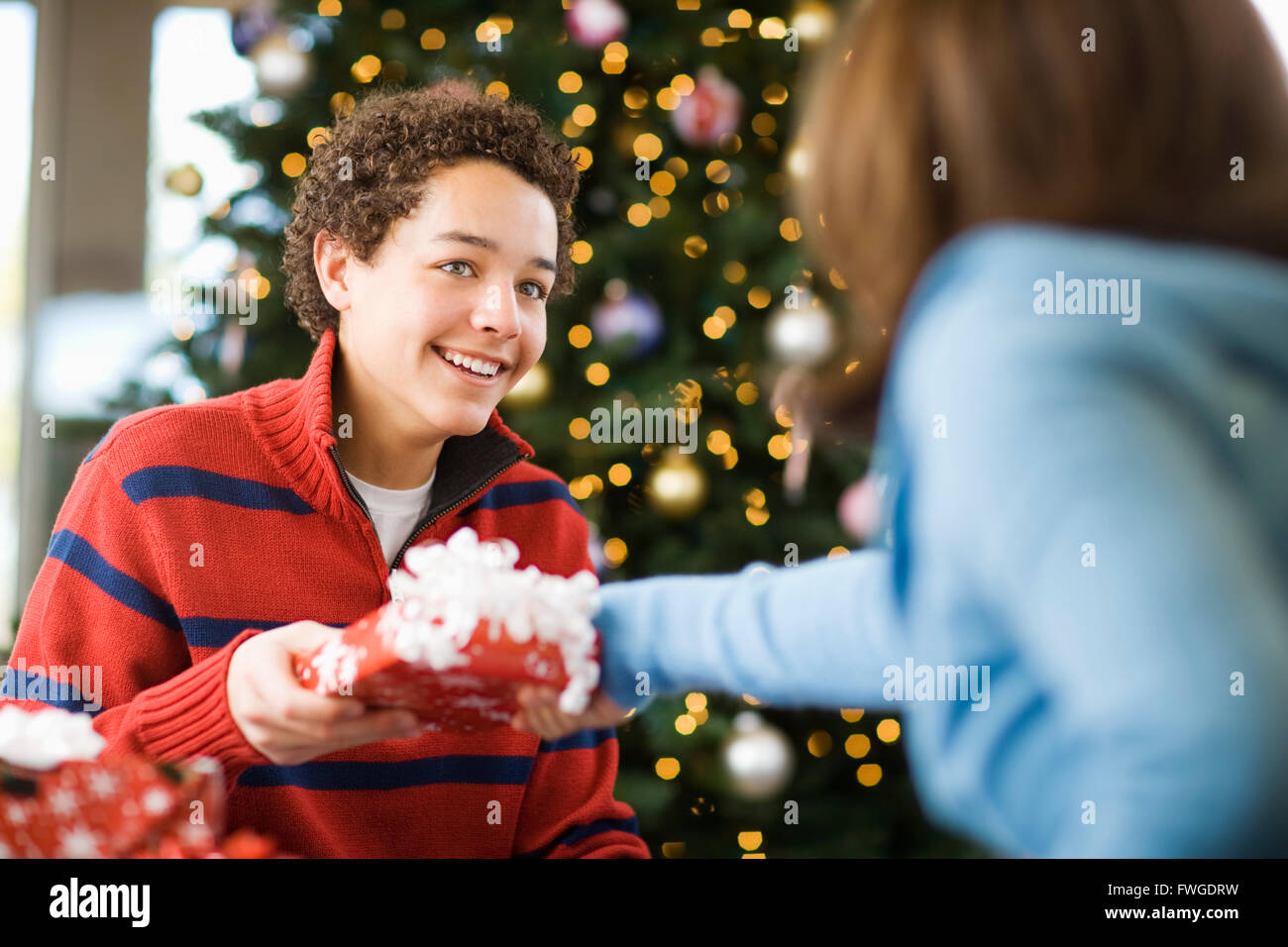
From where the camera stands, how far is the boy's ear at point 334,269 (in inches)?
48.3

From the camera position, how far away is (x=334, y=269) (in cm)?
124

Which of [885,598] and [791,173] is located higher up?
[791,173]

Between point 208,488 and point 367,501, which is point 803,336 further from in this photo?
point 208,488

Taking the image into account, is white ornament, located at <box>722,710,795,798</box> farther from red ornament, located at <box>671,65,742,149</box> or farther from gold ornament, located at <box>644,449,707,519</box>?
red ornament, located at <box>671,65,742,149</box>

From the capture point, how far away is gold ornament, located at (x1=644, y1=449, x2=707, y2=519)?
5.61ft

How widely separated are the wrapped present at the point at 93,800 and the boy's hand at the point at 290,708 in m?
0.07

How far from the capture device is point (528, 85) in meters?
1.71

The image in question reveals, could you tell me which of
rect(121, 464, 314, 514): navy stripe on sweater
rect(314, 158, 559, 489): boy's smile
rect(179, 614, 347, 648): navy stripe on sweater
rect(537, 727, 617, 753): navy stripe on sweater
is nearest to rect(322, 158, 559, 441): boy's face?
rect(314, 158, 559, 489): boy's smile

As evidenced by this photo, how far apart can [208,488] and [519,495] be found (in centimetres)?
34

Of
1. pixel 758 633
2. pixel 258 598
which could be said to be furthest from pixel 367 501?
pixel 758 633

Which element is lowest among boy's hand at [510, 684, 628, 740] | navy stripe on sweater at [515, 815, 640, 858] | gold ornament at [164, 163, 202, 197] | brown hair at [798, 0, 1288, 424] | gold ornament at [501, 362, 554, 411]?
navy stripe on sweater at [515, 815, 640, 858]
